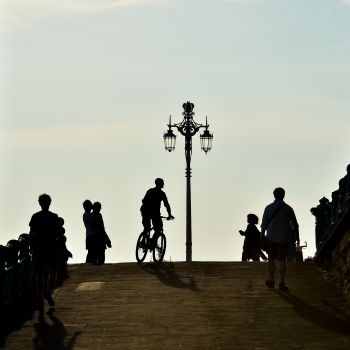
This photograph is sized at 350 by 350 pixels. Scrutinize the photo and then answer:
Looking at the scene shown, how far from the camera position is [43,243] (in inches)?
804

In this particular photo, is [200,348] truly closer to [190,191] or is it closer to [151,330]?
[151,330]

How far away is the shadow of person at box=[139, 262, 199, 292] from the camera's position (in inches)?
912

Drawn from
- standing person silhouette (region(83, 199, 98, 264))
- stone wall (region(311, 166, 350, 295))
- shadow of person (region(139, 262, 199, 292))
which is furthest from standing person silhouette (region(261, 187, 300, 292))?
standing person silhouette (region(83, 199, 98, 264))

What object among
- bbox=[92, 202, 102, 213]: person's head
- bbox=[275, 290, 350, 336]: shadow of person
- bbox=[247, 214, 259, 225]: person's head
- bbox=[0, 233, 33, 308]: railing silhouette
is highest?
bbox=[92, 202, 102, 213]: person's head

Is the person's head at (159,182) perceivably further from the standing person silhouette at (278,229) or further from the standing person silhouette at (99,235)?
the standing person silhouette at (278,229)

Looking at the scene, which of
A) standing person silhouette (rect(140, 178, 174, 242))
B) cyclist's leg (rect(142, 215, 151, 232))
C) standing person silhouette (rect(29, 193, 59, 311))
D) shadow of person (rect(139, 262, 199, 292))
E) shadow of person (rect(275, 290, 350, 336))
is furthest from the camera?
cyclist's leg (rect(142, 215, 151, 232))

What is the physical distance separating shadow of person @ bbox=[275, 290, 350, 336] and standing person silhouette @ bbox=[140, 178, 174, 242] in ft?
22.7

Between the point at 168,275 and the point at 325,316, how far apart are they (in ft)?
20.1

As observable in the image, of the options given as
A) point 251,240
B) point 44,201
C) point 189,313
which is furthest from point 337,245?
point 251,240

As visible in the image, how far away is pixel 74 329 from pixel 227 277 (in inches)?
250

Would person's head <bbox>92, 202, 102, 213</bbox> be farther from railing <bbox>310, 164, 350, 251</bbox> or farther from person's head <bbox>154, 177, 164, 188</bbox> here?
railing <bbox>310, 164, 350, 251</bbox>

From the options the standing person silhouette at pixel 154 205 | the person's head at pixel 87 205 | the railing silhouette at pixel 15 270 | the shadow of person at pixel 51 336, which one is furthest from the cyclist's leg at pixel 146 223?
the shadow of person at pixel 51 336

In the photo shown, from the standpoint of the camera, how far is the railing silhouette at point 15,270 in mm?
20891

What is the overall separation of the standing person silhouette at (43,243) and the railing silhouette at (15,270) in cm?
59
